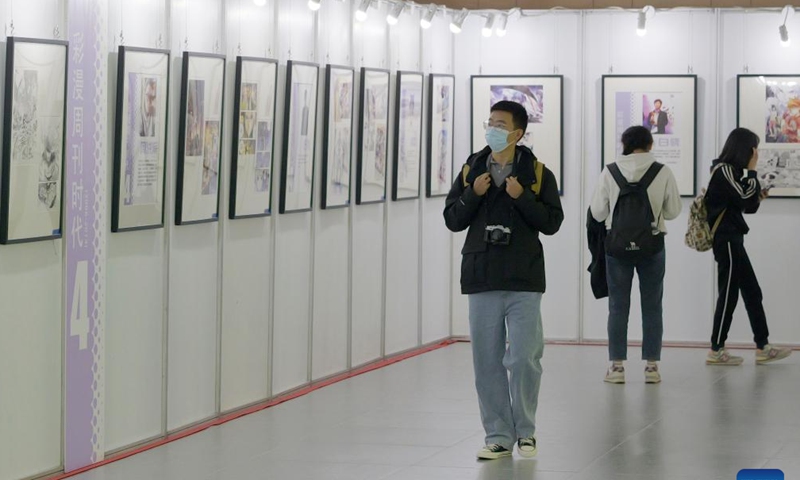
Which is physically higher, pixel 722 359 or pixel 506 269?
pixel 506 269

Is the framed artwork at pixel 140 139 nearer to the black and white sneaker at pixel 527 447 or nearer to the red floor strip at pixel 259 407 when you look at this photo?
the red floor strip at pixel 259 407

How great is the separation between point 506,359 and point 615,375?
282 cm

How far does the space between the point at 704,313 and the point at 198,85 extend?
19.1 feet

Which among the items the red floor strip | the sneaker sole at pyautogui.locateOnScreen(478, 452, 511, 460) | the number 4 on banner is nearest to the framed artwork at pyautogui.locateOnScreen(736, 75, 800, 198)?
the red floor strip

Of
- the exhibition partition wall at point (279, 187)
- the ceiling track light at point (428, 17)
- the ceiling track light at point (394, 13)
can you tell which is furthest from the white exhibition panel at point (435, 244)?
the ceiling track light at point (394, 13)

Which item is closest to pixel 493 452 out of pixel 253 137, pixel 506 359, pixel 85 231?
pixel 506 359

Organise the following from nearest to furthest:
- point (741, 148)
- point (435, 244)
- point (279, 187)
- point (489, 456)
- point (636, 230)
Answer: point (489, 456), point (279, 187), point (636, 230), point (741, 148), point (435, 244)

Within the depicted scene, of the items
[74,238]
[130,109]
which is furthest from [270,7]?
[74,238]

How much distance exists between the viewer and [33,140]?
6.65 m

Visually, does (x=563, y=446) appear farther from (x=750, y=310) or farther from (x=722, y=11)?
(x=722, y=11)

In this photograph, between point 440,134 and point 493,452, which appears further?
point 440,134

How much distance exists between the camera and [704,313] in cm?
1217

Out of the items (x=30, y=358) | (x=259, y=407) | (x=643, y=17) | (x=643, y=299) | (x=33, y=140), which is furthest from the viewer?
(x=643, y=17)

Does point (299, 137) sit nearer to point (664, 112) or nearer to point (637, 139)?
point (637, 139)
